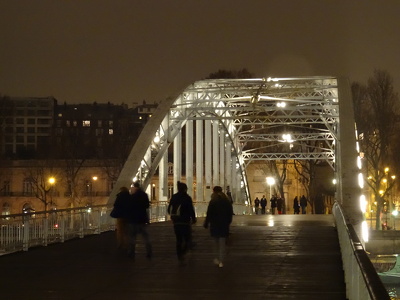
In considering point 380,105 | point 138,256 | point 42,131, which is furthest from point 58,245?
point 42,131

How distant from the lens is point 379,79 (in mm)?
68250

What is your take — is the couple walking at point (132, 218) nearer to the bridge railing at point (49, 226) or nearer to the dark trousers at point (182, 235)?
the dark trousers at point (182, 235)

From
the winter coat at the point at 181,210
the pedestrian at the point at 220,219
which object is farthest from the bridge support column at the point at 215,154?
the pedestrian at the point at 220,219

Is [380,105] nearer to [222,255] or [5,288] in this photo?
[222,255]

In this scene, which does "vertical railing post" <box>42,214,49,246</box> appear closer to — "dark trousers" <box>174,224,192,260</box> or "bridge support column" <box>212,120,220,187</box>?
"dark trousers" <box>174,224,192,260</box>

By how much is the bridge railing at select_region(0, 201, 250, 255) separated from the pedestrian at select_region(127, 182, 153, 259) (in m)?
2.90

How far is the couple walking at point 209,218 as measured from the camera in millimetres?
17609

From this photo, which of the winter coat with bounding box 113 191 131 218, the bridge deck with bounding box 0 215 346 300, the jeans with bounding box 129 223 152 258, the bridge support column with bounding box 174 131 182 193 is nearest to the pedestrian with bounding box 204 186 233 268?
the bridge deck with bounding box 0 215 346 300

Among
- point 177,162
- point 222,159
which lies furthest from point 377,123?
point 177,162

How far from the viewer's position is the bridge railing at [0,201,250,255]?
813 inches

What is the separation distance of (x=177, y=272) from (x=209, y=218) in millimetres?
1822

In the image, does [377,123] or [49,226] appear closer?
[49,226]

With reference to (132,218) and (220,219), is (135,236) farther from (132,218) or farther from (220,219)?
(220,219)

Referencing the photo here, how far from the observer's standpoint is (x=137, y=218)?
19594 millimetres
